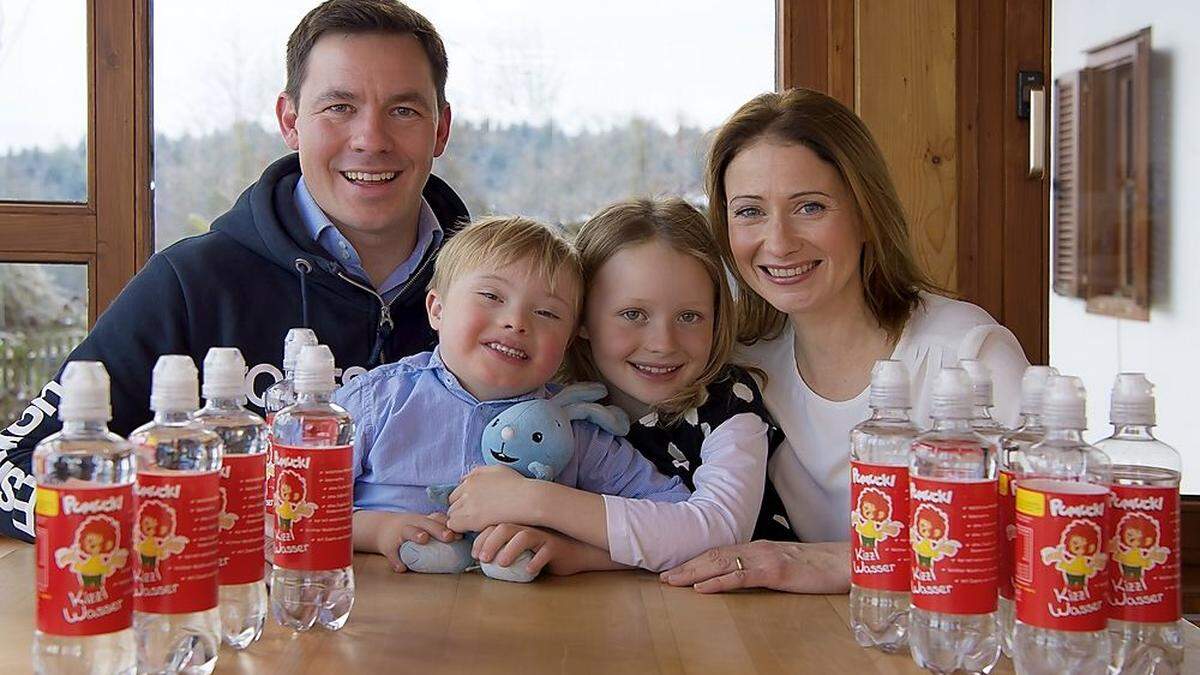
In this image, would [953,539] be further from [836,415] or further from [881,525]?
[836,415]

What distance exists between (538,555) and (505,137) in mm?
1364

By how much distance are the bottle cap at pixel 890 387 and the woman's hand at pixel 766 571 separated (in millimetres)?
364

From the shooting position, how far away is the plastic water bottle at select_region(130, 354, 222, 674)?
3.64 feet

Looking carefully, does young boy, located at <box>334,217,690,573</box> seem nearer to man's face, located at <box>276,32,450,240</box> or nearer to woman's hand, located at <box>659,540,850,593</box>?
woman's hand, located at <box>659,540,850,593</box>

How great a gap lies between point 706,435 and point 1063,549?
0.75 meters

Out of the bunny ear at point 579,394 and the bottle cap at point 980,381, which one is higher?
the bottle cap at point 980,381

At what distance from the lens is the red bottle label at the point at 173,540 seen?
1108 millimetres

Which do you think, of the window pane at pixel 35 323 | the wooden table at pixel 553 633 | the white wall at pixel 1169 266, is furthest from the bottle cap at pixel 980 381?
the window pane at pixel 35 323

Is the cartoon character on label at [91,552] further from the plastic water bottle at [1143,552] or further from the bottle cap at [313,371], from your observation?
the plastic water bottle at [1143,552]

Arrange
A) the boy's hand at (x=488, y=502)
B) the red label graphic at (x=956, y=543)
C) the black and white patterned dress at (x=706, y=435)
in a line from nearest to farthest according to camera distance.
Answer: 1. the red label graphic at (x=956, y=543)
2. the boy's hand at (x=488, y=502)
3. the black and white patterned dress at (x=706, y=435)

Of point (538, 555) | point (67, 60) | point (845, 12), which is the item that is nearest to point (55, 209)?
point (67, 60)

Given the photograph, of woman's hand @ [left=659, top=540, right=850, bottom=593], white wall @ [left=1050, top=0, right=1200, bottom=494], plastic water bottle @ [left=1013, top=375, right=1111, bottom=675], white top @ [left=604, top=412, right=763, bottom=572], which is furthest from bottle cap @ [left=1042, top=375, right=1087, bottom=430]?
white wall @ [left=1050, top=0, right=1200, bottom=494]

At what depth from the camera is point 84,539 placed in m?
1.03

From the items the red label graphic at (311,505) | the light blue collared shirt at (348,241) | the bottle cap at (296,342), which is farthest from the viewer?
the light blue collared shirt at (348,241)
